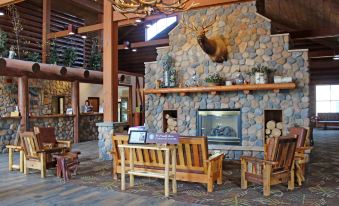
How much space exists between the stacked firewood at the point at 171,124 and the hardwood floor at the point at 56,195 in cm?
351

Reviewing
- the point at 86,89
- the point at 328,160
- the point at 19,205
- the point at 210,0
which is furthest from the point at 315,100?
the point at 19,205

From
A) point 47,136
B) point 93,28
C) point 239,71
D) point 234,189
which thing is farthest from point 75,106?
point 234,189

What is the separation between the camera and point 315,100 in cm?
1666

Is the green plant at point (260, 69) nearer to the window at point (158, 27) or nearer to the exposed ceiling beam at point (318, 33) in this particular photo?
the exposed ceiling beam at point (318, 33)

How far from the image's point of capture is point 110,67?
702 centimetres

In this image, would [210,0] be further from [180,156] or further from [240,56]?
[180,156]

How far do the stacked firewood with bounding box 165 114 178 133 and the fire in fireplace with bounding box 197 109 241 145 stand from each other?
658 mm

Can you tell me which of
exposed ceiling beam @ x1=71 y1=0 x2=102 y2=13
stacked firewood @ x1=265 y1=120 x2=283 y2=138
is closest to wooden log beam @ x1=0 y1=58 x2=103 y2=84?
exposed ceiling beam @ x1=71 y1=0 x2=102 y2=13

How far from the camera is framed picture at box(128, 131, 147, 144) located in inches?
184

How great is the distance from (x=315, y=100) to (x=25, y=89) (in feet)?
46.7

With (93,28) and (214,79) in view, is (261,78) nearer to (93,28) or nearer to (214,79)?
(214,79)

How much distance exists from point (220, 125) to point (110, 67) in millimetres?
3003

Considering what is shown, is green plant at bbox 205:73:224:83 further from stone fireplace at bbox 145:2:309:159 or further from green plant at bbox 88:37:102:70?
green plant at bbox 88:37:102:70

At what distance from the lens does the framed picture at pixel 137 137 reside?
468 centimetres
